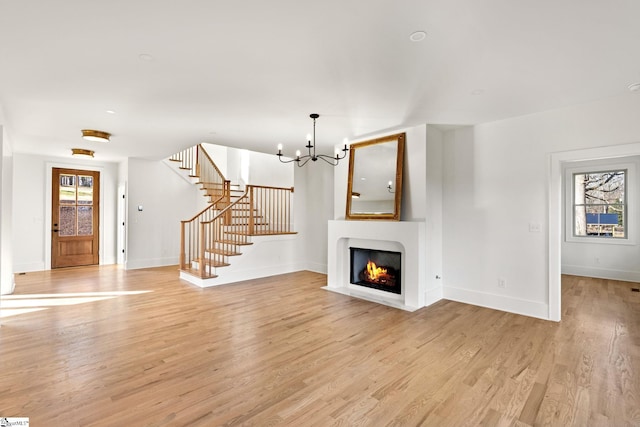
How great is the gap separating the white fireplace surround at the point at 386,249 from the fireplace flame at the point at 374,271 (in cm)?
23

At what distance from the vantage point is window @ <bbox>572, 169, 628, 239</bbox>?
612 centimetres

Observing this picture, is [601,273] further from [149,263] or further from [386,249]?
[149,263]

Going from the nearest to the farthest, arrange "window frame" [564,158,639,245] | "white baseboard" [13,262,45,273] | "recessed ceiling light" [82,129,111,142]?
"recessed ceiling light" [82,129,111,142] < "window frame" [564,158,639,245] < "white baseboard" [13,262,45,273]

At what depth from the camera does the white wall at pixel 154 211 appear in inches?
285

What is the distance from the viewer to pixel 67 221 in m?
7.27

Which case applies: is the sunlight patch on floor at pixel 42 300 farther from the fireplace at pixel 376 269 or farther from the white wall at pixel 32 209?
the fireplace at pixel 376 269

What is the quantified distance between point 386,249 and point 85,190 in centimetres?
747

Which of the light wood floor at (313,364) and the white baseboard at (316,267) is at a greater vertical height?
the white baseboard at (316,267)

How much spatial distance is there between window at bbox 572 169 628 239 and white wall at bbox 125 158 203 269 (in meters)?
9.30

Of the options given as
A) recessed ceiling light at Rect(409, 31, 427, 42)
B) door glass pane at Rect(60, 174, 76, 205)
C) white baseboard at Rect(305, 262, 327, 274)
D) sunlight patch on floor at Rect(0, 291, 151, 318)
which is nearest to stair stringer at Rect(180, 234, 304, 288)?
white baseboard at Rect(305, 262, 327, 274)

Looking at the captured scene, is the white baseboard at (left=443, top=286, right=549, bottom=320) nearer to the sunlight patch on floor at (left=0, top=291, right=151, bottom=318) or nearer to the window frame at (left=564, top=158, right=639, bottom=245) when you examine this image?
the window frame at (left=564, top=158, right=639, bottom=245)

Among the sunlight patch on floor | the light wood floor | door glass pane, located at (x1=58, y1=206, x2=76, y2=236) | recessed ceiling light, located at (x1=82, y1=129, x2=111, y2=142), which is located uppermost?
recessed ceiling light, located at (x1=82, y1=129, x2=111, y2=142)

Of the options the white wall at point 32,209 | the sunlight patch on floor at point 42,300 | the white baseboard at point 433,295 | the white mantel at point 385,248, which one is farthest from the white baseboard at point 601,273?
the white wall at point 32,209

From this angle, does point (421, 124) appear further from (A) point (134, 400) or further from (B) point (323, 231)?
(A) point (134, 400)
